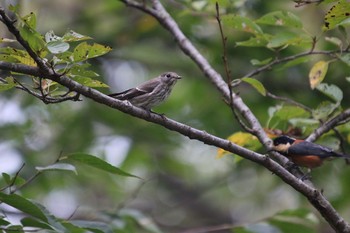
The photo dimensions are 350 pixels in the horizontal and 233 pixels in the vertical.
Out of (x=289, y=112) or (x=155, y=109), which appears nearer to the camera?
(x=289, y=112)

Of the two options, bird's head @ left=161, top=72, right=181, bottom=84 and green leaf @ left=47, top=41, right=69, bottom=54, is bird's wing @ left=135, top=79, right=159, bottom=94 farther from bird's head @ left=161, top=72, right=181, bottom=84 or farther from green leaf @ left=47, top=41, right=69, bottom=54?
green leaf @ left=47, top=41, right=69, bottom=54

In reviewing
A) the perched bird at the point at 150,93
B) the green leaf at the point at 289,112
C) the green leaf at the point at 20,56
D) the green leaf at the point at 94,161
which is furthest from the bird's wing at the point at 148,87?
the green leaf at the point at 20,56

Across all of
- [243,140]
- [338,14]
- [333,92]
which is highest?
[333,92]

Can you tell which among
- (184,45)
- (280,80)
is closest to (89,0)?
(280,80)

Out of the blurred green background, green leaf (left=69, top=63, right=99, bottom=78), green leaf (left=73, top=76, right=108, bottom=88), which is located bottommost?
green leaf (left=73, top=76, right=108, bottom=88)

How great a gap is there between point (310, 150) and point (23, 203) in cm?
233

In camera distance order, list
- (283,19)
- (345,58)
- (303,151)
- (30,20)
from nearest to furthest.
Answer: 1. (30,20)
2. (345,58)
3. (283,19)
4. (303,151)

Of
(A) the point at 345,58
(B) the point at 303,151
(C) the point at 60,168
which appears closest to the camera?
(C) the point at 60,168

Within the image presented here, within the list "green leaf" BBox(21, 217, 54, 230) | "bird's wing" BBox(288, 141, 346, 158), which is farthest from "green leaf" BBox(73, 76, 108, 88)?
"bird's wing" BBox(288, 141, 346, 158)

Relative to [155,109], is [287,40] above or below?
below

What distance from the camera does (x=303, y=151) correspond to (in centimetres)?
465

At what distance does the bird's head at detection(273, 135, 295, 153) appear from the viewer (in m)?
4.62

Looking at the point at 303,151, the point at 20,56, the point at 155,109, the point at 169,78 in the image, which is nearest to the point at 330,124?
the point at 303,151

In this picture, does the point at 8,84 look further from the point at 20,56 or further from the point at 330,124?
the point at 330,124
